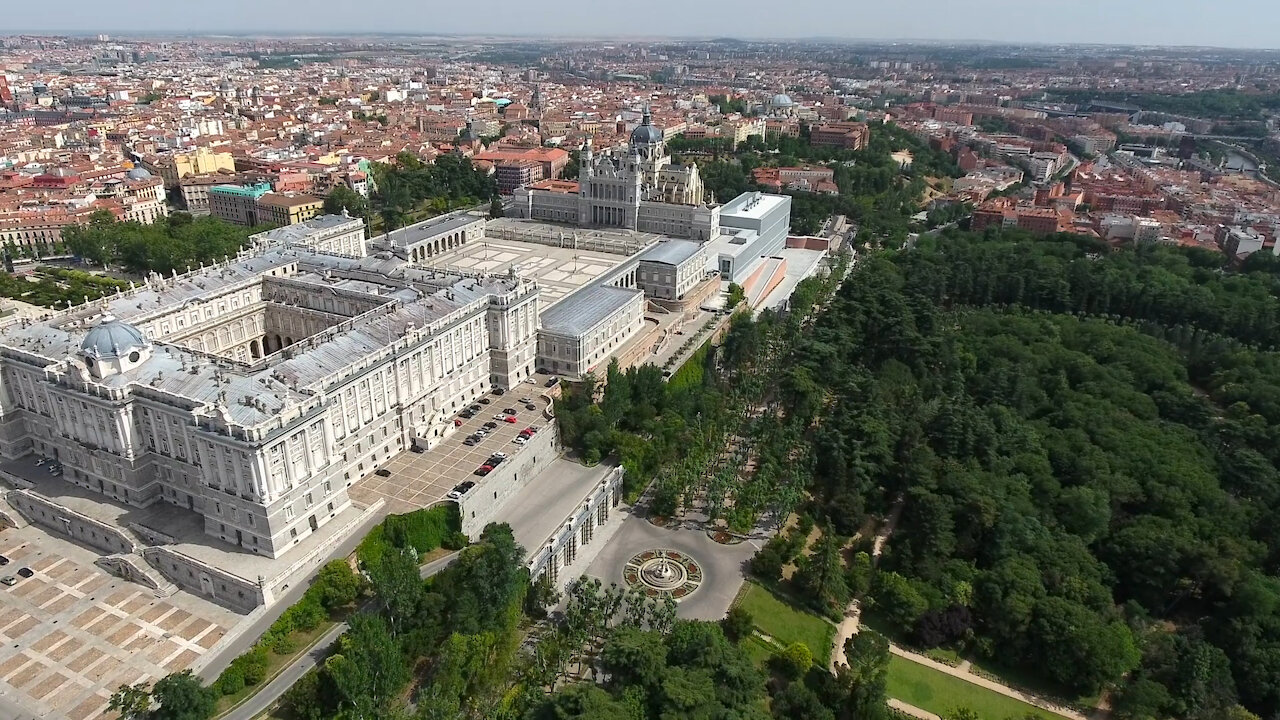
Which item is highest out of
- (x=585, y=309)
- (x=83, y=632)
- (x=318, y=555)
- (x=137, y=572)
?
(x=585, y=309)

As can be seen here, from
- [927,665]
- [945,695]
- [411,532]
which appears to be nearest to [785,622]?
[927,665]

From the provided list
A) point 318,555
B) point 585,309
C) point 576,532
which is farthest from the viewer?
point 585,309

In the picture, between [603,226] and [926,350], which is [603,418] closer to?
[926,350]

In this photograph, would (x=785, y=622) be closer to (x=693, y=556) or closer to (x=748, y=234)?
(x=693, y=556)

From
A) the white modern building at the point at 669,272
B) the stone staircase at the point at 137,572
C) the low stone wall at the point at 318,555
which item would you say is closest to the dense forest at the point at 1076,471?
the white modern building at the point at 669,272

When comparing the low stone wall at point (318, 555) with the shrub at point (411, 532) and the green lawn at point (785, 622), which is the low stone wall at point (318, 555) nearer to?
the shrub at point (411, 532)
